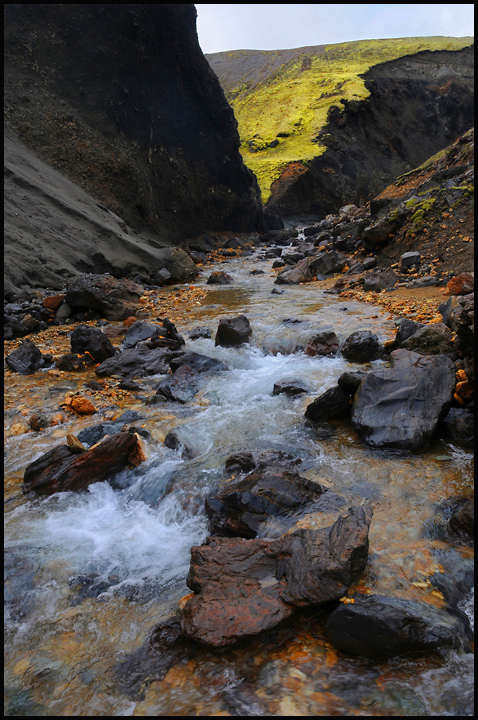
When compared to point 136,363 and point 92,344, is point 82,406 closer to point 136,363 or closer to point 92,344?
point 136,363

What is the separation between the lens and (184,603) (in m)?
3.28

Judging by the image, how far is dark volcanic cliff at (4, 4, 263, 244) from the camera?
1900 cm

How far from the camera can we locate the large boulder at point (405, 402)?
5094 millimetres

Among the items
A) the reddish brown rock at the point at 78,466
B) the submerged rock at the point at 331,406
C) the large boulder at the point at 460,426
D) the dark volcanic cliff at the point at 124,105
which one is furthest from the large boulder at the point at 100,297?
the dark volcanic cliff at the point at 124,105

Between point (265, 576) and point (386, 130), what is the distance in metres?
62.2

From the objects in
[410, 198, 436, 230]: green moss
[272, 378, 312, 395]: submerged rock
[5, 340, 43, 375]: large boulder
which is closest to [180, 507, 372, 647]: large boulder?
[272, 378, 312, 395]: submerged rock

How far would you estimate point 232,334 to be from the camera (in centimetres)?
934

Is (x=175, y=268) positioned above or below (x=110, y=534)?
above

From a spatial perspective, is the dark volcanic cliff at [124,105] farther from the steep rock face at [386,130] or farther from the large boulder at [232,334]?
the steep rock face at [386,130]

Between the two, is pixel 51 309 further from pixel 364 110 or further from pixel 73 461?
pixel 364 110

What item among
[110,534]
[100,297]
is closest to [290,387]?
[110,534]

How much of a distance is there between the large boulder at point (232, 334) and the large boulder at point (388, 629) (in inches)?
270

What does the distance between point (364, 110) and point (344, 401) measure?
57190 mm

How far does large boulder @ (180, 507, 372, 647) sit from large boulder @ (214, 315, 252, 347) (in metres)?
6.09
